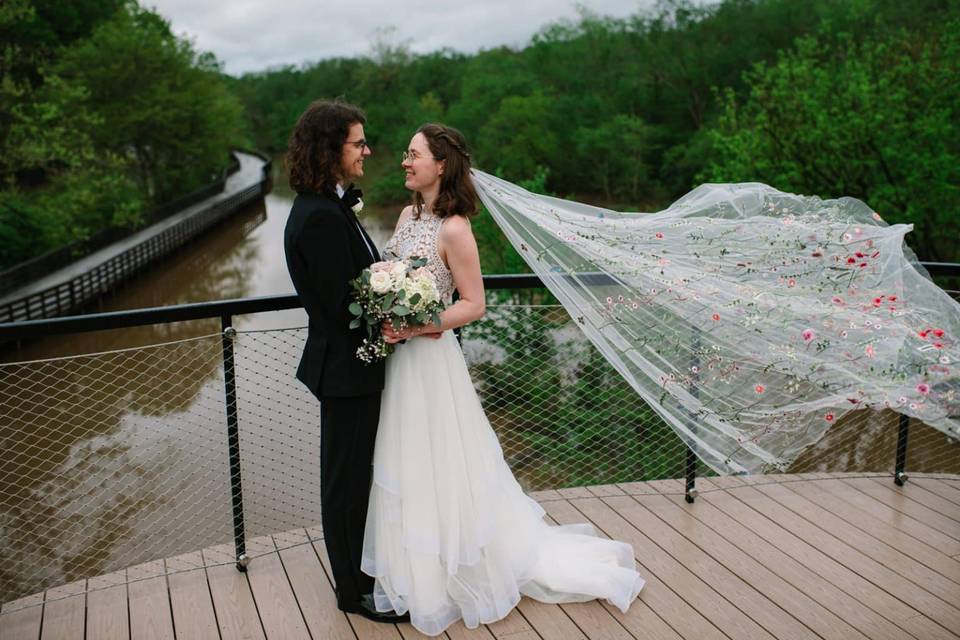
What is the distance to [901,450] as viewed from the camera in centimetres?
390

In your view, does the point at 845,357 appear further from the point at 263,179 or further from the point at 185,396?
the point at 263,179

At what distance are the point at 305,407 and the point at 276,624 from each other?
8.31 m

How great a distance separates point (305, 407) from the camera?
36.2 ft

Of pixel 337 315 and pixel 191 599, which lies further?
pixel 191 599

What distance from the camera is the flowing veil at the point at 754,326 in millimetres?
3102

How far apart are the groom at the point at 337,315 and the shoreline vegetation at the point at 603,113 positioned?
9.68 metres

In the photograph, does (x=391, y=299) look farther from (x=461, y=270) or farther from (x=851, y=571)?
(x=851, y=571)

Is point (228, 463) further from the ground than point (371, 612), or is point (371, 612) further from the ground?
point (371, 612)

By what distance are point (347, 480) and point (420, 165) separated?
3.52 ft

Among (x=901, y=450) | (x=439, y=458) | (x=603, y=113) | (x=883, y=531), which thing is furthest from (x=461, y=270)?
(x=603, y=113)

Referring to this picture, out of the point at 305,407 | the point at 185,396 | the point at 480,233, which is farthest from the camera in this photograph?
the point at 480,233

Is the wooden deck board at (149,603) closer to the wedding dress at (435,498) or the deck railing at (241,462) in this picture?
the wedding dress at (435,498)

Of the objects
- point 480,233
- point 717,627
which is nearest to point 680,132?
point 480,233

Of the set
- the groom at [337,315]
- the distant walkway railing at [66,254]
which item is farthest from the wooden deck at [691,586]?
the distant walkway railing at [66,254]
